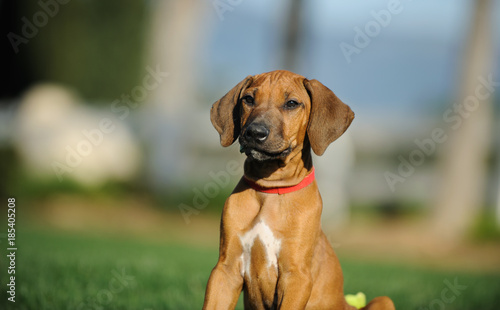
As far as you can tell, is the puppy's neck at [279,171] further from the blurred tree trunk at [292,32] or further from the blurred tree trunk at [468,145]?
the blurred tree trunk at [292,32]

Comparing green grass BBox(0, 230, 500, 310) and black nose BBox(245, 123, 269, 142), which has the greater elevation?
black nose BBox(245, 123, 269, 142)

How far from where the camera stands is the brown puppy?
13.2 feet

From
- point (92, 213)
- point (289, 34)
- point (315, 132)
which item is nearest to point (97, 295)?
point (315, 132)

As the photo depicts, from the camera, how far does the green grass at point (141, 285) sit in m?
5.40

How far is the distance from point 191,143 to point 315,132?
49.8 ft

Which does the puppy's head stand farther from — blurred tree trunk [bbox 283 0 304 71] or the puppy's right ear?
blurred tree trunk [bbox 283 0 304 71]

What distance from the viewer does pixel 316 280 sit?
14.3ft

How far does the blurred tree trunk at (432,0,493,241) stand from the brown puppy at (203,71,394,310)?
38.2 feet

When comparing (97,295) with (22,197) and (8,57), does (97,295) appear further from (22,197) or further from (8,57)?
(8,57)

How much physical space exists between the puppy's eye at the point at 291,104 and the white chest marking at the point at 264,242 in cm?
97

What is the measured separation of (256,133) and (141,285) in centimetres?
315

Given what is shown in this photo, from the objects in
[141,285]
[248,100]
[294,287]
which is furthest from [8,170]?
[294,287]

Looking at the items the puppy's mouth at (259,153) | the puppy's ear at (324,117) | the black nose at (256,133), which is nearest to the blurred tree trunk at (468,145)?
the puppy's ear at (324,117)

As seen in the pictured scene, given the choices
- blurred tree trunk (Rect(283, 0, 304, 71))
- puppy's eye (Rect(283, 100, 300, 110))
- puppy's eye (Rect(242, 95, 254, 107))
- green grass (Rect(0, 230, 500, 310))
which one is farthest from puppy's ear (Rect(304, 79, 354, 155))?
blurred tree trunk (Rect(283, 0, 304, 71))
